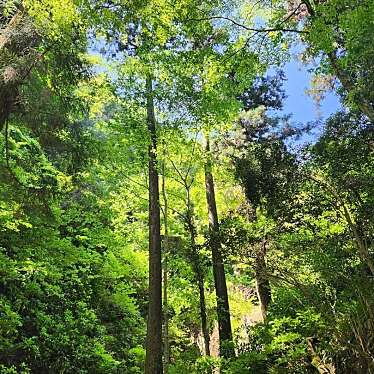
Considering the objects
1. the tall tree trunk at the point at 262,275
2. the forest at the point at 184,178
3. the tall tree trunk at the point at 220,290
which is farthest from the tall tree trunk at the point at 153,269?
the tall tree trunk at the point at 262,275

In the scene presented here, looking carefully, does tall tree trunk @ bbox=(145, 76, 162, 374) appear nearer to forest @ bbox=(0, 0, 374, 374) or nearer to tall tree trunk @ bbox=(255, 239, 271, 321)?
forest @ bbox=(0, 0, 374, 374)

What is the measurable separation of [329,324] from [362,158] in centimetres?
265

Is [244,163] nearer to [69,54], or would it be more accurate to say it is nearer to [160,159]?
[160,159]

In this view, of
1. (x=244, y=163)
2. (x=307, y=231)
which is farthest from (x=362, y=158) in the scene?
(x=244, y=163)

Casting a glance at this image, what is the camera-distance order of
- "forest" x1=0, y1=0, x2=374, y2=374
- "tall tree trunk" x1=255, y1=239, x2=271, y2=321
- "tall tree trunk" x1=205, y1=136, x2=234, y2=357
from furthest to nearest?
"tall tree trunk" x1=205, y1=136, x2=234, y2=357 → "tall tree trunk" x1=255, y1=239, x2=271, y2=321 → "forest" x1=0, y1=0, x2=374, y2=374

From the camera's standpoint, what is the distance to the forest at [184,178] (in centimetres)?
611

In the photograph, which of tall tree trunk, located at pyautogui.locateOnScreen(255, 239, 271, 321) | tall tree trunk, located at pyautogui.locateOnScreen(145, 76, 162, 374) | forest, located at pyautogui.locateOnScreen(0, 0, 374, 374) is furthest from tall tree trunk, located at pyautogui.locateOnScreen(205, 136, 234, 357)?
tall tree trunk, located at pyautogui.locateOnScreen(145, 76, 162, 374)

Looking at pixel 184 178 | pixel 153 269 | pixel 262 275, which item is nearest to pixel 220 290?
pixel 153 269

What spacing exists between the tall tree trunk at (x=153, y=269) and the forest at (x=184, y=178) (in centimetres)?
3

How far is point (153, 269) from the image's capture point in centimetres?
802

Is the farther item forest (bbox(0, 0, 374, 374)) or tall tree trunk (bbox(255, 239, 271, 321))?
tall tree trunk (bbox(255, 239, 271, 321))

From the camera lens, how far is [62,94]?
6.90 metres

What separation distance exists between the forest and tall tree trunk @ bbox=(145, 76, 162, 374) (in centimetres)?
3

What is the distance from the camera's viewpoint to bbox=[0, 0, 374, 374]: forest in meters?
6.11
